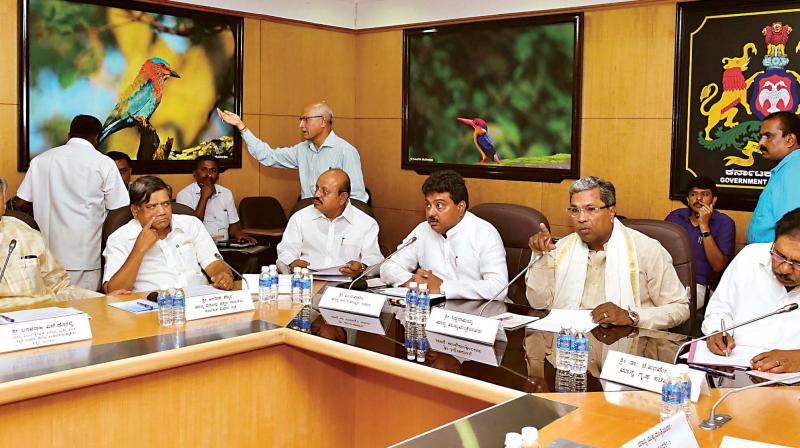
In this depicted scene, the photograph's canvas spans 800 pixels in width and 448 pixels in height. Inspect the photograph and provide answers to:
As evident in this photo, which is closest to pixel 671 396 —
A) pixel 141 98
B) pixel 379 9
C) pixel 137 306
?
pixel 137 306

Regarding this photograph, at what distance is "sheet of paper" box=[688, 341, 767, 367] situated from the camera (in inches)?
90.1

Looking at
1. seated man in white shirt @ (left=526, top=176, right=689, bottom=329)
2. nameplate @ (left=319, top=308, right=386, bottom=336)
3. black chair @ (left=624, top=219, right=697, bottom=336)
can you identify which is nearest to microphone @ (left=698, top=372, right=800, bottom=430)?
seated man in white shirt @ (left=526, top=176, right=689, bottom=329)

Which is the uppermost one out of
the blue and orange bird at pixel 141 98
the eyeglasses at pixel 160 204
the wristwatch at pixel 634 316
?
the blue and orange bird at pixel 141 98

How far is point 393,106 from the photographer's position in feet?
22.5

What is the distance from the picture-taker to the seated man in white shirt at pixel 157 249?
336cm

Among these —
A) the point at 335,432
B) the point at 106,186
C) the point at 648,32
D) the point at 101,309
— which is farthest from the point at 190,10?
the point at 335,432

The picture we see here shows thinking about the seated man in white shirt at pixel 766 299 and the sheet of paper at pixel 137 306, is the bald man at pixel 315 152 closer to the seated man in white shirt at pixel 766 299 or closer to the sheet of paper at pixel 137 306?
the sheet of paper at pixel 137 306

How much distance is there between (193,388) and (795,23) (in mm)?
3904

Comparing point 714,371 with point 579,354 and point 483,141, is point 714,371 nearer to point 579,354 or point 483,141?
point 579,354

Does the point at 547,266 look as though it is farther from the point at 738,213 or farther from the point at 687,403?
the point at 738,213

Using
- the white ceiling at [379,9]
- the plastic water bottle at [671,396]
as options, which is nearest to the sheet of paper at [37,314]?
the plastic water bottle at [671,396]

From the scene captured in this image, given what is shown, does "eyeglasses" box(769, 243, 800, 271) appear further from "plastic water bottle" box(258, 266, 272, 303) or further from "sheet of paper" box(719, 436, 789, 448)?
"plastic water bottle" box(258, 266, 272, 303)

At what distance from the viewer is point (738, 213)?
4980 millimetres

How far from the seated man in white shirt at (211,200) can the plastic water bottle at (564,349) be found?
389 centimetres
